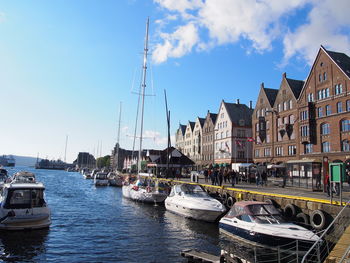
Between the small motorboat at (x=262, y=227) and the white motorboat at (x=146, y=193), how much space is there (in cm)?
1659

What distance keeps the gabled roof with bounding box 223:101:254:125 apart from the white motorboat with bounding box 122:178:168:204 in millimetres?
Result: 46222

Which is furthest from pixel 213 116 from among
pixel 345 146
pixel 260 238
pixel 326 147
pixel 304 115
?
pixel 260 238

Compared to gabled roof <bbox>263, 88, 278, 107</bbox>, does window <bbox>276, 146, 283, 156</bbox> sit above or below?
below

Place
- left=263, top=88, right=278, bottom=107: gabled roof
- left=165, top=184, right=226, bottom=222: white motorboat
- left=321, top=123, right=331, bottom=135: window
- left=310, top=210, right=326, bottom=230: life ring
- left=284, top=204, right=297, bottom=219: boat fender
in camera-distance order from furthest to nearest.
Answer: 1. left=263, top=88, right=278, bottom=107: gabled roof
2. left=321, top=123, right=331, bottom=135: window
3. left=165, top=184, right=226, bottom=222: white motorboat
4. left=284, top=204, right=297, bottom=219: boat fender
5. left=310, top=210, right=326, bottom=230: life ring

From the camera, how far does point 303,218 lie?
61.1 ft

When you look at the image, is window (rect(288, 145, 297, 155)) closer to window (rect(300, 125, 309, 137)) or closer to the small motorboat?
window (rect(300, 125, 309, 137))

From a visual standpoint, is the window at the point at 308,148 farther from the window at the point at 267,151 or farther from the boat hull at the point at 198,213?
the boat hull at the point at 198,213

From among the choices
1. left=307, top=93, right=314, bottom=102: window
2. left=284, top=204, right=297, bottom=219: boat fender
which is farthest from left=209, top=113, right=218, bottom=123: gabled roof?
left=284, top=204, right=297, bottom=219: boat fender

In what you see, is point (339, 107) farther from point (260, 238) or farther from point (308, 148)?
point (260, 238)

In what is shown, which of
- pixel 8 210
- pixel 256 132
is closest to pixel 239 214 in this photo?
pixel 8 210

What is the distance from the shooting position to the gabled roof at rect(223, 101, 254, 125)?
80.2m

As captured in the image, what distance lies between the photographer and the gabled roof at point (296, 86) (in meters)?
60.3

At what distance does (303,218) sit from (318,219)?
109 cm

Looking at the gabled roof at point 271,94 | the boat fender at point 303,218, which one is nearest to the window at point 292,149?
the gabled roof at point 271,94
